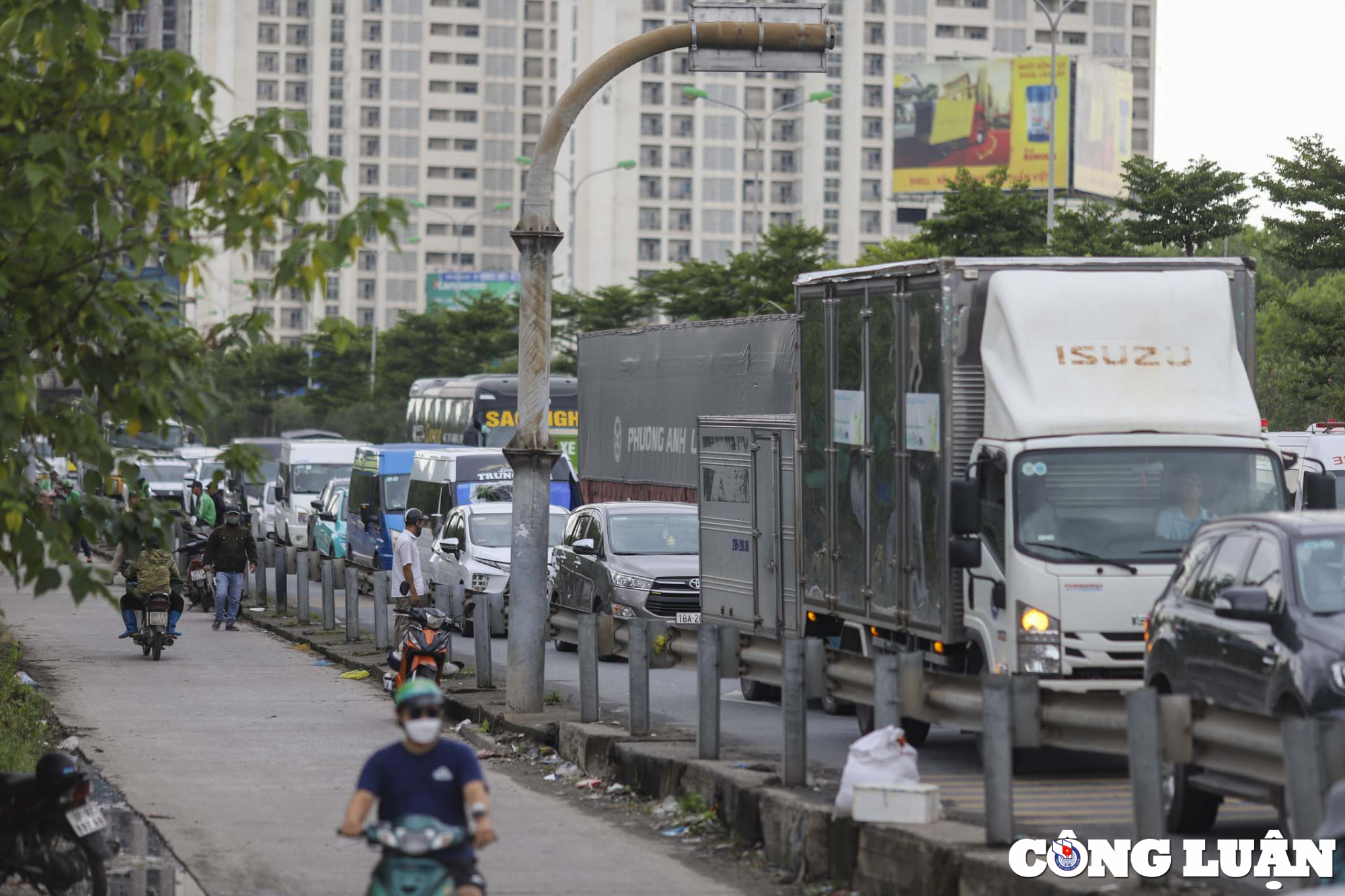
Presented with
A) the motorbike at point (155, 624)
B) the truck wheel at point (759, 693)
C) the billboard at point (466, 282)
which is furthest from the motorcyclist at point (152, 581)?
the billboard at point (466, 282)

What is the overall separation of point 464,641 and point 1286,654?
57.9 feet

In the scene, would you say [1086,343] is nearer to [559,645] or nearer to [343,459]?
[559,645]

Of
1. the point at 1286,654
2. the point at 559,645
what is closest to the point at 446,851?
the point at 1286,654

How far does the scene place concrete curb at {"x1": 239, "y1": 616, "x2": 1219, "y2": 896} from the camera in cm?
806

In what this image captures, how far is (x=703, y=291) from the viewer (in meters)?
59.2

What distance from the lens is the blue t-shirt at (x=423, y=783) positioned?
6684 mm

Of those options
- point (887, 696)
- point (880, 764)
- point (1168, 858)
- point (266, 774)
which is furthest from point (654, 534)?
point (1168, 858)

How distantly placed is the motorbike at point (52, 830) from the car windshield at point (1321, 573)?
5.62 m

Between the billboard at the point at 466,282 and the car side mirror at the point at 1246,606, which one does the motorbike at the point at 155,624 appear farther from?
the billboard at the point at 466,282

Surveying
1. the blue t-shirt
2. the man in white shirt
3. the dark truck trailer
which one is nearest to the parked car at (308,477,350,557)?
the dark truck trailer

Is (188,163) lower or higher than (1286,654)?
higher

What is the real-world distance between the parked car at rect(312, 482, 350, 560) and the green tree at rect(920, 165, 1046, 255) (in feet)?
53.8

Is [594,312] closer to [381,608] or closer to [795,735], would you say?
[381,608]

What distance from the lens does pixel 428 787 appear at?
22.0ft
